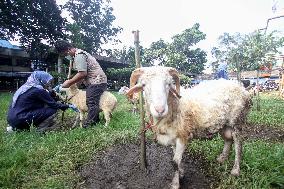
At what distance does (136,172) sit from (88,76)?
3.44 meters

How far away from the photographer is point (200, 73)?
40.7m

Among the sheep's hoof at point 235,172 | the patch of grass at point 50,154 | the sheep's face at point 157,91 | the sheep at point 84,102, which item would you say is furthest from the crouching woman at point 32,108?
the sheep's hoof at point 235,172

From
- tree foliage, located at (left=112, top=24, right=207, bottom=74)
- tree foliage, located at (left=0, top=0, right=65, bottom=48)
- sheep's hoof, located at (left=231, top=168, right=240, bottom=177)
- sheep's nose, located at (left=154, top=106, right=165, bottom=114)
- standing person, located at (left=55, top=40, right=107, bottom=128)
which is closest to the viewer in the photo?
sheep's nose, located at (left=154, top=106, right=165, bottom=114)

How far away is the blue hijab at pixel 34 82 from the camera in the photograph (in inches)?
256

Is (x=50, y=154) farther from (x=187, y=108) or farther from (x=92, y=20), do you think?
(x=92, y=20)

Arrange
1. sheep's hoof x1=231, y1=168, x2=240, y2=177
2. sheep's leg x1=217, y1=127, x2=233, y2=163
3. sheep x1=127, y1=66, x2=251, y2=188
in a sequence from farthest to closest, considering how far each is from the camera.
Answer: sheep's leg x1=217, y1=127, x2=233, y2=163 < sheep's hoof x1=231, y1=168, x2=240, y2=177 < sheep x1=127, y1=66, x2=251, y2=188

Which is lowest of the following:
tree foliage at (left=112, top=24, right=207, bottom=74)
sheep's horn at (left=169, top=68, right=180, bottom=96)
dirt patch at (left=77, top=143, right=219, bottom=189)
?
dirt patch at (left=77, top=143, right=219, bottom=189)

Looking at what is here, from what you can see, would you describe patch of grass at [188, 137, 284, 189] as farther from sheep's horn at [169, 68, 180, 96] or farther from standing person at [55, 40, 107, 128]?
standing person at [55, 40, 107, 128]

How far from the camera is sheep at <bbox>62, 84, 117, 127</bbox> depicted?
714cm

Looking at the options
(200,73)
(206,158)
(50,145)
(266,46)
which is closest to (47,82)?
(50,145)

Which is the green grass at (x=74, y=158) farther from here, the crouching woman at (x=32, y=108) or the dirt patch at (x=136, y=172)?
the crouching woman at (x=32, y=108)

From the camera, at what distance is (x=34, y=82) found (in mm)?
6730

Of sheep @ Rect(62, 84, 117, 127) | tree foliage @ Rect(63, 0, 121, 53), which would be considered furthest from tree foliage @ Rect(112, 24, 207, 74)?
sheep @ Rect(62, 84, 117, 127)

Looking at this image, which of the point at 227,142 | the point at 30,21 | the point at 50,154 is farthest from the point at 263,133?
the point at 30,21
